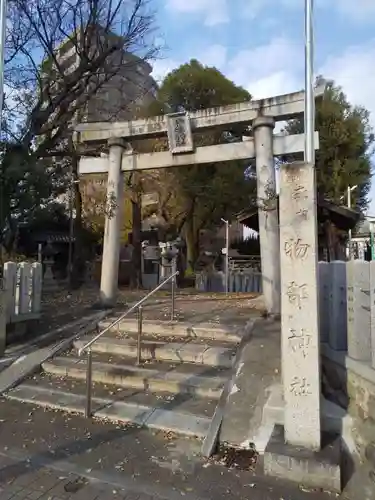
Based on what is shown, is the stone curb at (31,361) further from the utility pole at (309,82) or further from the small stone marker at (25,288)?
the utility pole at (309,82)

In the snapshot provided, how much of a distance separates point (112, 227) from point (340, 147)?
16.3 meters

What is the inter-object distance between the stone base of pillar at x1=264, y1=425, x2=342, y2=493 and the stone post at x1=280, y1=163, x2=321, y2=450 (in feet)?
0.45

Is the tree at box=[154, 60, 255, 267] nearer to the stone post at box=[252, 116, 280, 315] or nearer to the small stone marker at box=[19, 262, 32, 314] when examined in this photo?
the stone post at box=[252, 116, 280, 315]

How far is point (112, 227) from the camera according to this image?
9555 millimetres

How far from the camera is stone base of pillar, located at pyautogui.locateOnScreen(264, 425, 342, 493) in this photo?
11.4ft

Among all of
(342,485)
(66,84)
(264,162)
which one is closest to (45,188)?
(66,84)

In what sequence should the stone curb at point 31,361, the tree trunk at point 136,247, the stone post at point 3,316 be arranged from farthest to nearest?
the tree trunk at point 136,247 → the stone post at point 3,316 → the stone curb at point 31,361

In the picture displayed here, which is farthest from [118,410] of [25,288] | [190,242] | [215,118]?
[190,242]

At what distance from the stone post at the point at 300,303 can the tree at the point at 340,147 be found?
18279mm

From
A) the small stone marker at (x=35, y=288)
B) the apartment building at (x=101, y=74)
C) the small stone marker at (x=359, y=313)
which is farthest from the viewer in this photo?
the apartment building at (x=101, y=74)

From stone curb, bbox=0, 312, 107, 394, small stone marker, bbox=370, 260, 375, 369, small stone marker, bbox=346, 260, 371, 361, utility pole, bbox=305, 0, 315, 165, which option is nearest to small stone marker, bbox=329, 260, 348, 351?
small stone marker, bbox=346, 260, 371, 361

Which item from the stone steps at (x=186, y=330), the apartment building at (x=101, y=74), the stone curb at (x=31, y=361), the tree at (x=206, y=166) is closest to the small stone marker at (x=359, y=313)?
the stone steps at (x=186, y=330)

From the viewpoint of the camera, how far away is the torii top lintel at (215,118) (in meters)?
8.30

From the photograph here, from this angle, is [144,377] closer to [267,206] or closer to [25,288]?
[25,288]
